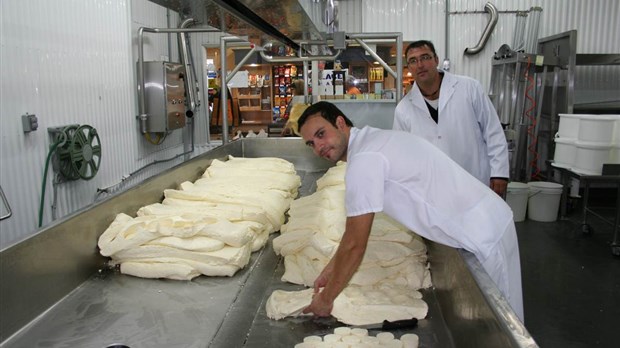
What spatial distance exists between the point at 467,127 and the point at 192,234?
168cm

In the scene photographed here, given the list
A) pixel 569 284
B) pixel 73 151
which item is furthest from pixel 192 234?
pixel 569 284

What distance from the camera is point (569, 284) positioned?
3641 millimetres

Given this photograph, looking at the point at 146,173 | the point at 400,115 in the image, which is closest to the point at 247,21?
the point at 400,115

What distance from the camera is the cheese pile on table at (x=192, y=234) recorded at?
1810 millimetres

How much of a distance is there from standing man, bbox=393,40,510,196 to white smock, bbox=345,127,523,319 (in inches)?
43.3

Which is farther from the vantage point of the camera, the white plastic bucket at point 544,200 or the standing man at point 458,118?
the white plastic bucket at point 544,200

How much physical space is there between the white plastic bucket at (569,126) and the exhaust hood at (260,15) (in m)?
Result: 3.33

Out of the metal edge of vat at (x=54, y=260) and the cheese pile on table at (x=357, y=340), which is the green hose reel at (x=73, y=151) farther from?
the cheese pile on table at (x=357, y=340)

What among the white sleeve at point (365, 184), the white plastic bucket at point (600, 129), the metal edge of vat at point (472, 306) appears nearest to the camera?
the metal edge of vat at point (472, 306)

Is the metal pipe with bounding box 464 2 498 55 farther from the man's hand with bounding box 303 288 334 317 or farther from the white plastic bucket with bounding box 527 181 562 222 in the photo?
the man's hand with bounding box 303 288 334 317

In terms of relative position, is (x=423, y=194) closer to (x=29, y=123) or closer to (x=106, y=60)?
(x=29, y=123)

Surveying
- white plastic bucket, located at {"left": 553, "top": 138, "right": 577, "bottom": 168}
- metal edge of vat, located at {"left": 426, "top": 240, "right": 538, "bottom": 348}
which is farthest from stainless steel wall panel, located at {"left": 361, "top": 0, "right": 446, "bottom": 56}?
metal edge of vat, located at {"left": 426, "top": 240, "right": 538, "bottom": 348}

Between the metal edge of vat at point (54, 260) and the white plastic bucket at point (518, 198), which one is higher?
the metal edge of vat at point (54, 260)

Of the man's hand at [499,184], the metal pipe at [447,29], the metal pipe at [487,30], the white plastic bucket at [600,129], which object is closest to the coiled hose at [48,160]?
the man's hand at [499,184]
